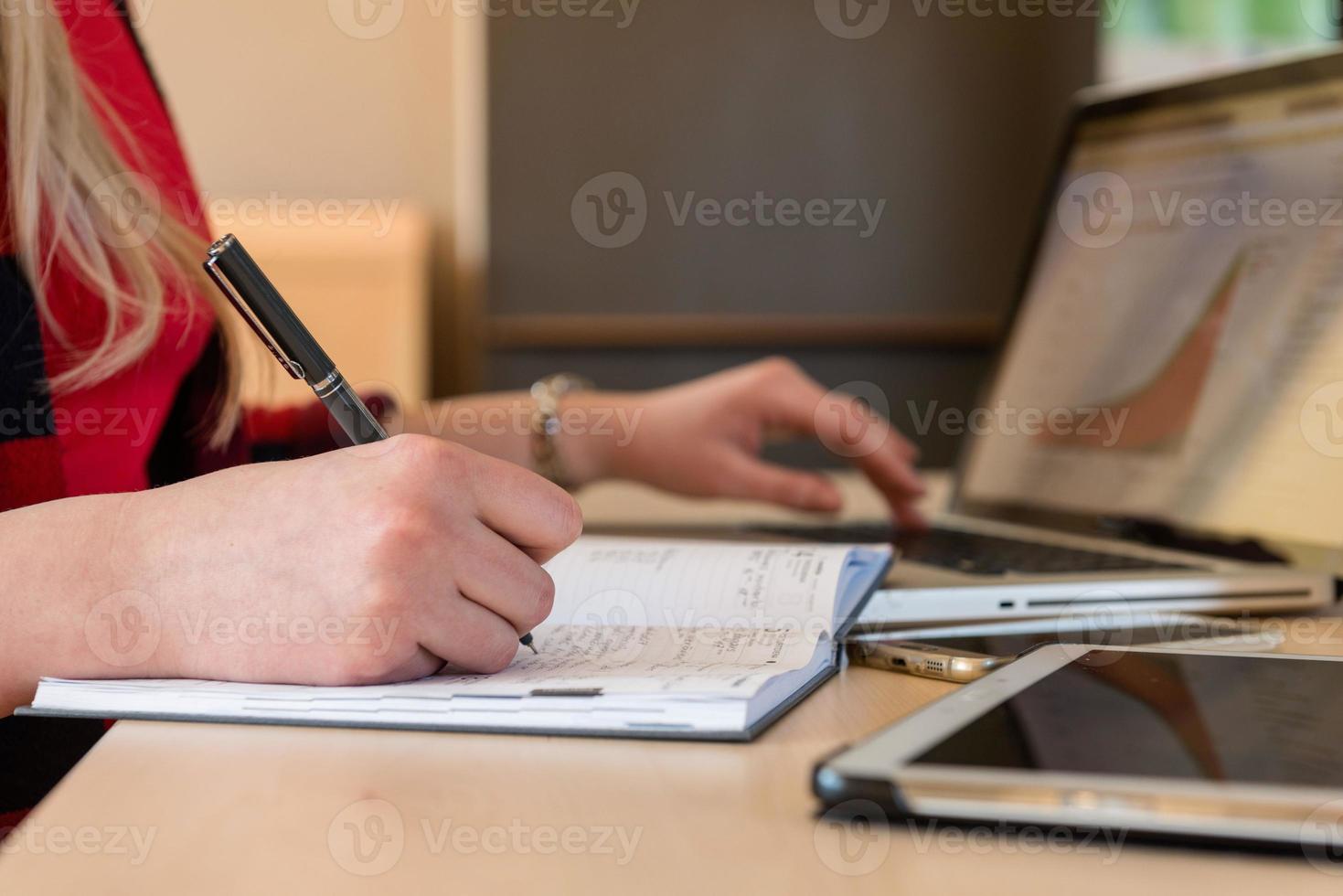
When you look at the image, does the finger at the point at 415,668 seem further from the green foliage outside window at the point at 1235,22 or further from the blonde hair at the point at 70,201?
the green foliage outside window at the point at 1235,22

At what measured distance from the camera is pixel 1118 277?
0.92m

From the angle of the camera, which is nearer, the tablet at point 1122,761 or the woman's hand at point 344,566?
the tablet at point 1122,761

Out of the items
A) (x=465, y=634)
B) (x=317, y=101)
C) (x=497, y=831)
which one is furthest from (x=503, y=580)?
(x=317, y=101)

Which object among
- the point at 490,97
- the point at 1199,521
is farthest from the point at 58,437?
the point at 490,97

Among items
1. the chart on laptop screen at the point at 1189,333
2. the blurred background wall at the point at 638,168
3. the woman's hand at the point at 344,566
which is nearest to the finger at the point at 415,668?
the woman's hand at the point at 344,566

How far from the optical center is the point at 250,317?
0.48 metres

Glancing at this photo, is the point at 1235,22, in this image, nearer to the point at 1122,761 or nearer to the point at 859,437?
the point at 859,437

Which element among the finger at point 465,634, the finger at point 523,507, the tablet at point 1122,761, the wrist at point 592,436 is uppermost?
the finger at point 523,507

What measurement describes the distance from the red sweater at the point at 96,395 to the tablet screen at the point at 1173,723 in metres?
0.34

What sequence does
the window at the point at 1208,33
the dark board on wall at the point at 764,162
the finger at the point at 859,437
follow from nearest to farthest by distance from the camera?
1. the finger at the point at 859,437
2. the dark board on wall at the point at 764,162
3. the window at the point at 1208,33

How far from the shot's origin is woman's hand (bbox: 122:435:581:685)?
1.40 feet

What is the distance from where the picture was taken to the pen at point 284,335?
1.52 feet

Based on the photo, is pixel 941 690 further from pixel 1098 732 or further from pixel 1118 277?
pixel 1118 277

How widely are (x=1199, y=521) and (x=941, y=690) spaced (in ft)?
1.24
